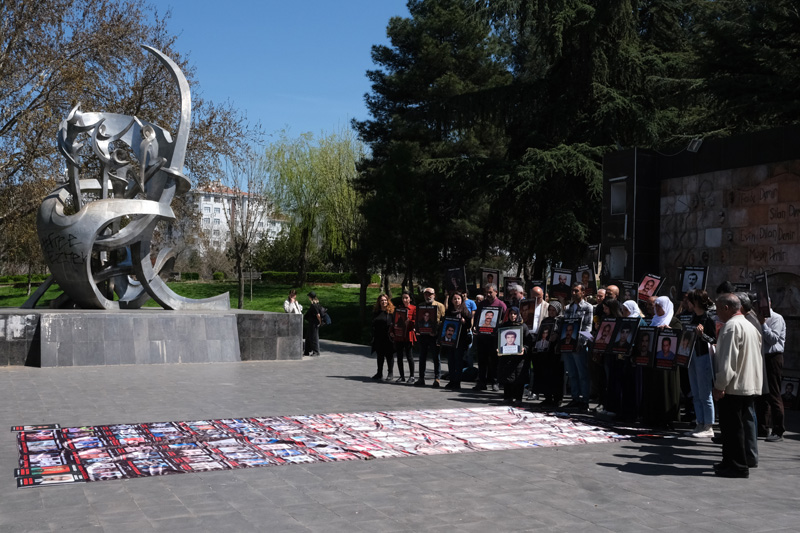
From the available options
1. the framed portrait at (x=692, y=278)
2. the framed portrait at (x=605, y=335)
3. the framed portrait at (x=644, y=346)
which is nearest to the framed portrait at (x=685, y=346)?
the framed portrait at (x=644, y=346)

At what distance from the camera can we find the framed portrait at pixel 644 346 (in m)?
10.6

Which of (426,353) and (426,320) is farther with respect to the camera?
(426,320)

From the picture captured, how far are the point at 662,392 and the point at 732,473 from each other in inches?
110

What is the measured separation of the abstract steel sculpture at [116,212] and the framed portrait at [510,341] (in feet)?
32.7

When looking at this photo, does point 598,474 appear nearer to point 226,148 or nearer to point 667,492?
point 667,492

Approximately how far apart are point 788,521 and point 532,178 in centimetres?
1807

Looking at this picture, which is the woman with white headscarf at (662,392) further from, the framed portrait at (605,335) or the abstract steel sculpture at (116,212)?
the abstract steel sculpture at (116,212)

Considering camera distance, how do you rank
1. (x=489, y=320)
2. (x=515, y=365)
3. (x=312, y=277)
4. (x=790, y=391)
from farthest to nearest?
(x=312, y=277)
(x=489, y=320)
(x=515, y=365)
(x=790, y=391)

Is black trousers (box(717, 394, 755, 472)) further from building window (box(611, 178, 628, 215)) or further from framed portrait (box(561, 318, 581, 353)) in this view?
building window (box(611, 178, 628, 215))

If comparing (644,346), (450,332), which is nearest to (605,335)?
(644,346)

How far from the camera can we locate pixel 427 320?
49.2 feet

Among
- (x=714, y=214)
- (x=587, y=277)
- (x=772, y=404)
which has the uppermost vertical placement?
(x=714, y=214)

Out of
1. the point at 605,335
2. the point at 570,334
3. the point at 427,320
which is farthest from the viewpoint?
the point at 427,320

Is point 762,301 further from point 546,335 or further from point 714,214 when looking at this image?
point 714,214
